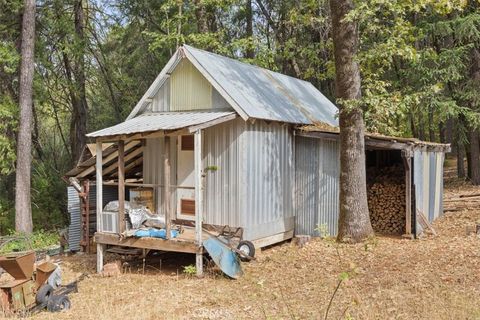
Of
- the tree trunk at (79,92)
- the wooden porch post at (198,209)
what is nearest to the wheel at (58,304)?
the wooden porch post at (198,209)

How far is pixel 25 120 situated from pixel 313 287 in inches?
502

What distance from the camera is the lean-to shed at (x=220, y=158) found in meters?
10.6

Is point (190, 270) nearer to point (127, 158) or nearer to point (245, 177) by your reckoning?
point (245, 177)

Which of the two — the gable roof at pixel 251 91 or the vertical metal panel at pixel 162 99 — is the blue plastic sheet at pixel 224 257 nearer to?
the gable roof at pixel 251 91

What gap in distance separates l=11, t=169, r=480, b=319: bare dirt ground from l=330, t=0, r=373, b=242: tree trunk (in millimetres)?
543

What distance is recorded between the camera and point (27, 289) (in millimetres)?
8070

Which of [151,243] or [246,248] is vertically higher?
[151,243]

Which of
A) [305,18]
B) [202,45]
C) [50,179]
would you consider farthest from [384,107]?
[50,179]

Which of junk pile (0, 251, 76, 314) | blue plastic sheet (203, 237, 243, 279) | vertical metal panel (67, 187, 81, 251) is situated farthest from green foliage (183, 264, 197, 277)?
vertical metal panel (67, 187, 81, 251)

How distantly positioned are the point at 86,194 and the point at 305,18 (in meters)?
9.09

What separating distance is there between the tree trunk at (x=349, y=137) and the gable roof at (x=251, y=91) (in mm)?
1448

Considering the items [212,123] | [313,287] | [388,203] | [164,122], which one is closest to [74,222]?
[164,122]

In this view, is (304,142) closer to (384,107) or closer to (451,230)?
(384,107)

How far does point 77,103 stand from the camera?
21062 mm
